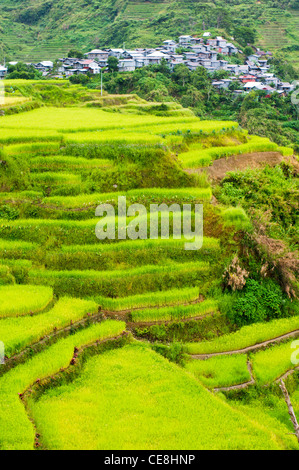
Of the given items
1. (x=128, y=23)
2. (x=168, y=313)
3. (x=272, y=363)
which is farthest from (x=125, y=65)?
(x=272, y=363)

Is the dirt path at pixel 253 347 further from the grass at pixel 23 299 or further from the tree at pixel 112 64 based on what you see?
the tree at pixel 112 64

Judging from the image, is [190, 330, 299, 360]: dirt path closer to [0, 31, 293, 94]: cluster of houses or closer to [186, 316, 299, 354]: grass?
[186, 316, 299, 354]: grass

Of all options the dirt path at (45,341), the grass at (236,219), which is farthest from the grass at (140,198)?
the dirt path at (45,341)

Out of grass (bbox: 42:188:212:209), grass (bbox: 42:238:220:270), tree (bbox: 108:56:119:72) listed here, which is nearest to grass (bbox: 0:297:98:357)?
grass (bbox: 42:238:220:270)

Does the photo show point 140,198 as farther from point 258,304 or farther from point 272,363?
point 272,363

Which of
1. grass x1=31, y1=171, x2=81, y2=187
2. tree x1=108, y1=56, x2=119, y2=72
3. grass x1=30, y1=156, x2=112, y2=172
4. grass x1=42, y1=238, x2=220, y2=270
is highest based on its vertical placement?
grass x1=30, y1=156, x2=112, y2=172

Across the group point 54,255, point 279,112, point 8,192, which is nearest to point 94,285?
point 54,255
